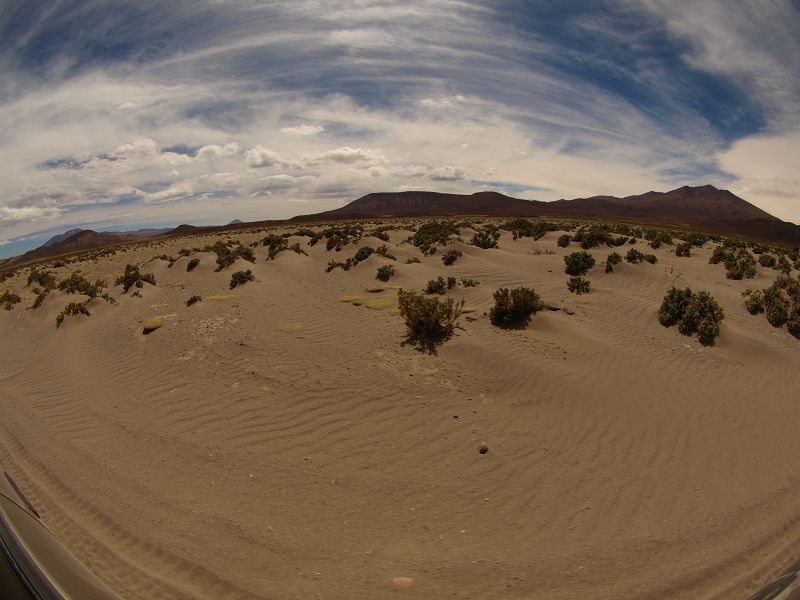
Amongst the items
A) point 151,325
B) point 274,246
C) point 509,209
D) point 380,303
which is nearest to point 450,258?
point 380,303

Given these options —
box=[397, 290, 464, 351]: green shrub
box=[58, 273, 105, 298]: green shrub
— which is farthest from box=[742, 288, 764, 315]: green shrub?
box=[58, 273, 105, 298]: green shrub

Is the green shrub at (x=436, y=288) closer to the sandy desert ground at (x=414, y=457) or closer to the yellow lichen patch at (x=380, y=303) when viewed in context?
the yellow lichen patch at (x=380, y=303)

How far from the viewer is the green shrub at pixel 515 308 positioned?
9.42 m

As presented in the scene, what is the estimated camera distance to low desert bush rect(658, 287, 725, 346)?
9141 millimetres

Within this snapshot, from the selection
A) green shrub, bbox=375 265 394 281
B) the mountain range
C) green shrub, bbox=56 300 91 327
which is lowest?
green shrub, bbox=56 300 91 327

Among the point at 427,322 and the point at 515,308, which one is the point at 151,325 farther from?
the point at 515,308

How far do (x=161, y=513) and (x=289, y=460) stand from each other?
1596mm

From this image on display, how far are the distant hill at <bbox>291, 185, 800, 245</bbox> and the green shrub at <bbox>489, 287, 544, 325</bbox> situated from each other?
7842cm

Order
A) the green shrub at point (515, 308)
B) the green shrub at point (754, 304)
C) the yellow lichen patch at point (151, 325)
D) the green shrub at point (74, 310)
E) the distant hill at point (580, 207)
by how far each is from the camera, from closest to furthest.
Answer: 1. the green shrub at point (515, 308)
2. the yellow lichen patch at point (151, 325)
3. the green shrub at point (754, 304)
4. the green shrub at point (74, 310)
5. the distant hill at point (580, 207)

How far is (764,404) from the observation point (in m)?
6.83

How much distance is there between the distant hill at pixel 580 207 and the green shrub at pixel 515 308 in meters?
78.4

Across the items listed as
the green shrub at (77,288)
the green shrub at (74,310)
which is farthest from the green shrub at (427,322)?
the green shrub at (77,288)

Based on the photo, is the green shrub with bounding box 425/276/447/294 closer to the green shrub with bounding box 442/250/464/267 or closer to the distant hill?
the green shrub with bounding box 442/250/464/267

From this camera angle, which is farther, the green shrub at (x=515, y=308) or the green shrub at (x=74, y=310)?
the green shrub at (x=74, y=310)
